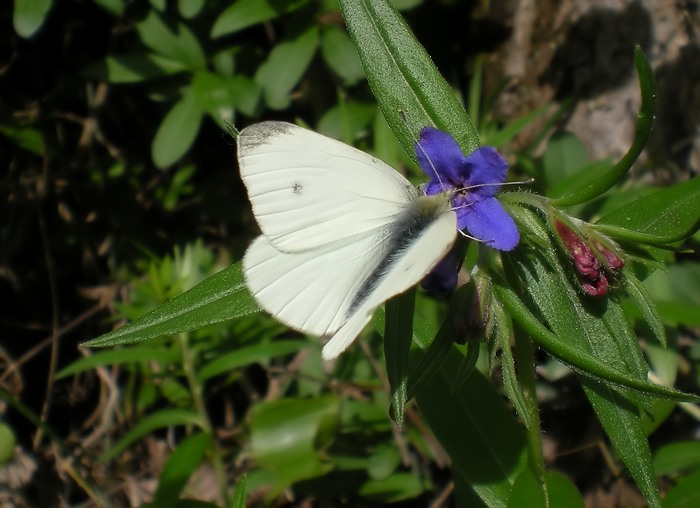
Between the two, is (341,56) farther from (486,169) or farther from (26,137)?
(486,169)

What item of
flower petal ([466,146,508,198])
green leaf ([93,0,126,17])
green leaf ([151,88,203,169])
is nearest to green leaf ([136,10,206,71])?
green leaf ([151,88,203,169])

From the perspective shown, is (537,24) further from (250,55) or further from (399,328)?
(399,328)

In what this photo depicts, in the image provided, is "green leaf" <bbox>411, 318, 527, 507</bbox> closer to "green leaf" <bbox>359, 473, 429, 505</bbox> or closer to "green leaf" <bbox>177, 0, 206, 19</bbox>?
"green leaf" <bbox>359, 473, 429, 505</bbox>

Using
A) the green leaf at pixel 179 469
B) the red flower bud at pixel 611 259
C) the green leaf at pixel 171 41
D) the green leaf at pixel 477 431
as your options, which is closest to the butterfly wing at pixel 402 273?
the red flower bud at pixel 611 259

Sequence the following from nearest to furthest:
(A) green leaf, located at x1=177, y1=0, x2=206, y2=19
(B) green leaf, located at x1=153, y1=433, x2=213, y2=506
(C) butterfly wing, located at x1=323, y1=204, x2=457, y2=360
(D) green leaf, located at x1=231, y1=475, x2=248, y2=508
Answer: (C) butterfly wing, located at x1=323, y1=204, x2=457, y2=360, (D) green leaf, located at x1=231, y1=475, x2=248, y2=508, (B) green leaf, located at x1=153, y1=433, x2=213, y2=506, (A) green leaf, located at x1=177, y1=0, x2=206, y2=19

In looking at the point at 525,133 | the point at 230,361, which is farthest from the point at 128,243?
the point at 525,133

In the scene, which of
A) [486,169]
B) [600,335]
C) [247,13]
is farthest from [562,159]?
[486,169]
